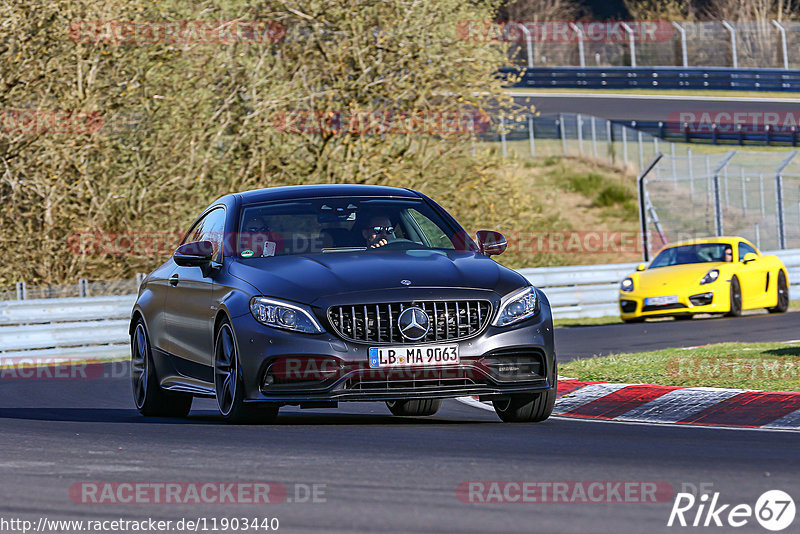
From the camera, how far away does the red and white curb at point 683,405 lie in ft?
31.3

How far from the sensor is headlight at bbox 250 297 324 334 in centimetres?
872

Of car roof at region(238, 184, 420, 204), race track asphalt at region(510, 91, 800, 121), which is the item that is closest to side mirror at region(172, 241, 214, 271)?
car roof at region(238, 184, 420, 204)

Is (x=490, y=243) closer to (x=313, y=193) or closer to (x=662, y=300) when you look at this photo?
(x=313, y=193)

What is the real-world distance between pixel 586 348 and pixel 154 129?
10.9 m

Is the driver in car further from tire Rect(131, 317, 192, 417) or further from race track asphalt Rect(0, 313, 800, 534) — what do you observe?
tire Rect(131, 317, 192, 417)

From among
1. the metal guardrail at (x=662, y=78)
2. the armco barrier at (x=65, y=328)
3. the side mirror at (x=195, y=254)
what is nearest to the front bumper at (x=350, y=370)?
the side mirror at (x=195, y=254)

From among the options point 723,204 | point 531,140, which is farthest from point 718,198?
point 531,140

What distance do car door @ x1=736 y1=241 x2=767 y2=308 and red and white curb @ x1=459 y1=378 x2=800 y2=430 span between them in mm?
11792

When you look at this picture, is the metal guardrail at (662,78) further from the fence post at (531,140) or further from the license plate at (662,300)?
the license plate at (662,300)

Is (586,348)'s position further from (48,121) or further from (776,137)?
(776,137)

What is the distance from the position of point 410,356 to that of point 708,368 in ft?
14.2

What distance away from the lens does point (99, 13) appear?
2458cm

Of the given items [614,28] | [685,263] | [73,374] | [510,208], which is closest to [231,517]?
[73,374]

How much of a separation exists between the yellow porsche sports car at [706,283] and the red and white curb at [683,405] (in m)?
11.1
